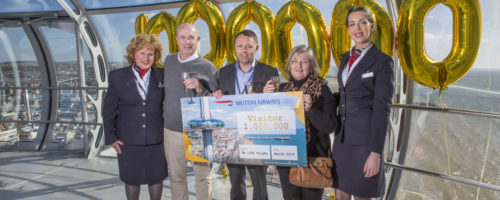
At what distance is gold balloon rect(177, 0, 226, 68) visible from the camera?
256 cm

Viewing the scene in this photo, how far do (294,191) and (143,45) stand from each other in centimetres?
133

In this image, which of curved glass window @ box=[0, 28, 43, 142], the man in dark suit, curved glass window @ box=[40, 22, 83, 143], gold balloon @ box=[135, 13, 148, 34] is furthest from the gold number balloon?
curved glass window @ box=[0, 28, 43, 142]

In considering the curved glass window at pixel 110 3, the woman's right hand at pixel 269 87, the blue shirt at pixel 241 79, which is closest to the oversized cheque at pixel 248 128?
the woman's right hand at pixel 269 87

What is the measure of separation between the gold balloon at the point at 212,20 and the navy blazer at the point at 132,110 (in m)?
0.73

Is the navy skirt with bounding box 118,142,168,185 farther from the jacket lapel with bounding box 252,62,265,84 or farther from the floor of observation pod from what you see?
the floor of observation pod

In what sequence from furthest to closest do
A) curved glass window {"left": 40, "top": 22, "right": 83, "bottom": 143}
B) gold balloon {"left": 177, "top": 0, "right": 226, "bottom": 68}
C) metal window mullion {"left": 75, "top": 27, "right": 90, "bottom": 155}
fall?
curved glass window {"left": 40, "top": 22, "right": 83, "bottom": 143} < metal window mullion {"left": 75, "top": 27, "right": 90, "bottom": 155} < gold balloon {"left": 177, "top": 0, "right": 226, "bottom": 68}

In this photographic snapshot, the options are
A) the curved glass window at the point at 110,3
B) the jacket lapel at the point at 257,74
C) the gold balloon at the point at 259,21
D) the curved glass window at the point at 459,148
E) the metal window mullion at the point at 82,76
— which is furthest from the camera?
the curved glass window at the point at 459,148

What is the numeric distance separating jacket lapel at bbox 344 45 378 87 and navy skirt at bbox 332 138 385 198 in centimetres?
36

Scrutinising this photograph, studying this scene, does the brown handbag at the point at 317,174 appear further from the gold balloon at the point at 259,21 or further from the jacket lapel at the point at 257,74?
the gold balloon at the point at 259,21

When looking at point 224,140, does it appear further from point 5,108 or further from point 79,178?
point 5,108

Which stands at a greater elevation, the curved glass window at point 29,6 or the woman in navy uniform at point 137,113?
the curved glass window at point 29,6

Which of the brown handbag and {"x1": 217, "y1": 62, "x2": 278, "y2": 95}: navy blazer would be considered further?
{"x1": 217, "y1": 62, "x2": 278, "y2": 95}: navy blazer

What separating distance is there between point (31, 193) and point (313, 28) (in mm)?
3387

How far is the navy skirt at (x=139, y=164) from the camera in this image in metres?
1.99
